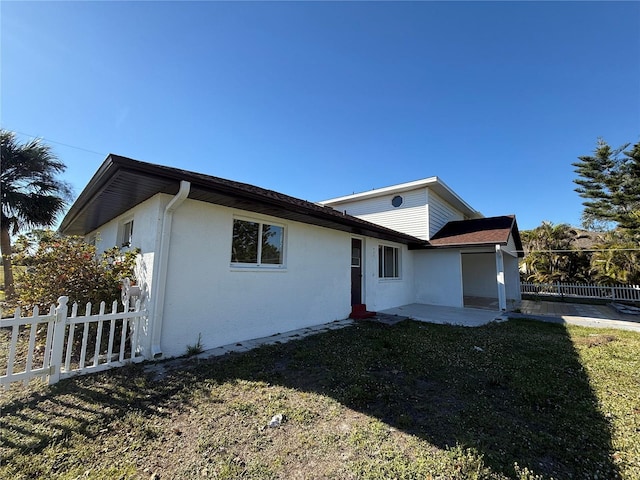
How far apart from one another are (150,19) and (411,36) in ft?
23.5

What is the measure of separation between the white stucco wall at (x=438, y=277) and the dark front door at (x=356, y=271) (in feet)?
14.1

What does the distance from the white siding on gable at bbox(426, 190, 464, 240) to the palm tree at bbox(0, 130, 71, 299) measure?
16152 millimetres

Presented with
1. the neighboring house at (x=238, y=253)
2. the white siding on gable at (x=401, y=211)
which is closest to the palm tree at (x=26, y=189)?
the neighboring house at (x=238, y=253)

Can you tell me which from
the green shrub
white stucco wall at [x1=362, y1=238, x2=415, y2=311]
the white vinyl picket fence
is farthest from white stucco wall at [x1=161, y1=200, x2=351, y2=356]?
white stucco wall at [x1=362, y1=238, x2=415, y2=311]

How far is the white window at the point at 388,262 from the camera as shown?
34.0 ft

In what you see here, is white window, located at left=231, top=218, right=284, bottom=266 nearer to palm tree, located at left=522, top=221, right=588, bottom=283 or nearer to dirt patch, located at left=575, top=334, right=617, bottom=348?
dirt patch, located at left=575, top=334, right=617, bottom=348

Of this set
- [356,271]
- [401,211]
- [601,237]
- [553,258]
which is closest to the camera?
[356,271]

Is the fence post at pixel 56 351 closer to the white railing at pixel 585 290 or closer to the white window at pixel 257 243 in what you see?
the white window at pixel 257 243

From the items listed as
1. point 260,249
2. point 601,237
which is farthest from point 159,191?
point 601,237

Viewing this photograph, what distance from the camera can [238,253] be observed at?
5.76 m

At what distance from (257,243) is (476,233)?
32.5 feet

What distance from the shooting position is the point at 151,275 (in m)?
4.52

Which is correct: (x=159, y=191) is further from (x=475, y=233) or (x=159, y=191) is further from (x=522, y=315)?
(x=475, y=233)

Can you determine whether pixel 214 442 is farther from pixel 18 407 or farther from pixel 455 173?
pixel 455 173
